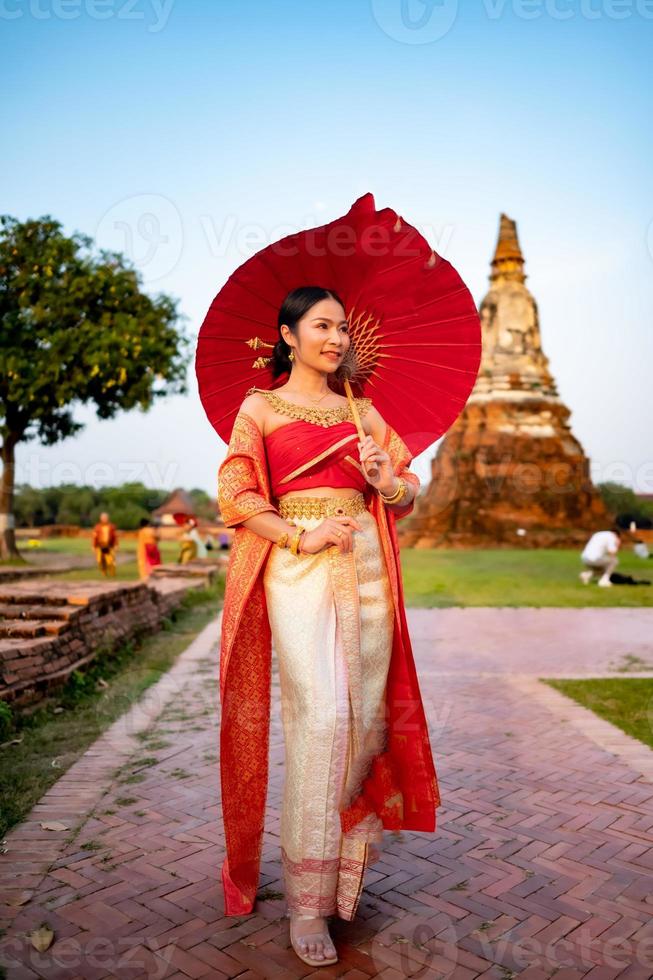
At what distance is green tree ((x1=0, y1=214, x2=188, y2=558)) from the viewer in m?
18.9

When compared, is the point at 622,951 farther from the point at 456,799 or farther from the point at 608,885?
the point at 456,799

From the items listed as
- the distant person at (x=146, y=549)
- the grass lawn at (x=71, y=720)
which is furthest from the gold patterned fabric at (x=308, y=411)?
the distant person at (x=146, y=549)

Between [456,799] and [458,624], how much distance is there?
639 centimetres

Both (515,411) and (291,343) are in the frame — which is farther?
(515,411)

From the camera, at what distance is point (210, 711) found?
5797 mm

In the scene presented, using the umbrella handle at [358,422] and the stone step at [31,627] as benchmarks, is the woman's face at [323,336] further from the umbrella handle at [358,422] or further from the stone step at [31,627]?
the stone step at [31,627]

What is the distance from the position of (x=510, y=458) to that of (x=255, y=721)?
96.3ft

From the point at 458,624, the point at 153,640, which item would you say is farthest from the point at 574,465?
the point at 153,640

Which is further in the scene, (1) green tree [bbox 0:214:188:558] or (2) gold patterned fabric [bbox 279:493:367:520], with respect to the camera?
(1) green tree [bbox 0:214:188:558]

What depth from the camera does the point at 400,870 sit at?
3178mm

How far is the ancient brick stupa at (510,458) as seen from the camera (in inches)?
1153

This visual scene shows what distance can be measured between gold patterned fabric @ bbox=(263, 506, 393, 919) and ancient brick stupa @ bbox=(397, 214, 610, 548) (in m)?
26.4

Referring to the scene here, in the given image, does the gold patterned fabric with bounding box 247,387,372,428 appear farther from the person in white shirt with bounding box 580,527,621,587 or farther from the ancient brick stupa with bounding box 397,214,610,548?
the ancient brick stupa with bounding box 397,214,610,548

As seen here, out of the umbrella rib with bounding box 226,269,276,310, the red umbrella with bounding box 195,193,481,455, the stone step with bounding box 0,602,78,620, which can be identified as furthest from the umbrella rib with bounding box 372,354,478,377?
the stone step with bounding box 0,602,78,620
